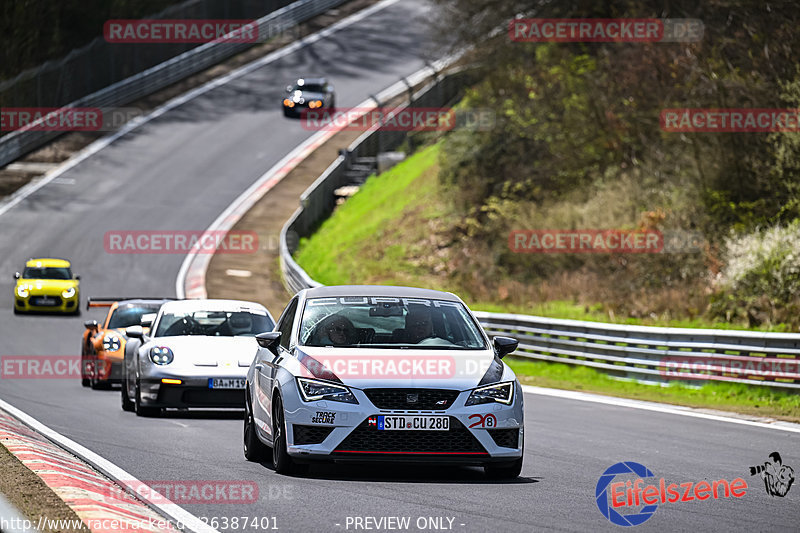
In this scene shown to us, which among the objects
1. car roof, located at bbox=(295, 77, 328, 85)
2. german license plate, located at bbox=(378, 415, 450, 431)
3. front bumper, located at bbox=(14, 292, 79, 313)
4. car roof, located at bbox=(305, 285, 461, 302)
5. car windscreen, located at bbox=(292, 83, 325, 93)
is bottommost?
front bumper, located at bbox=(14, 292, 79, 313)

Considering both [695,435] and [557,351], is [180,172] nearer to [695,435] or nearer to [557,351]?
[557,351]

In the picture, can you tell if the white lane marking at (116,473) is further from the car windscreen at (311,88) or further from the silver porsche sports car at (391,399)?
the car windscreen at (311,88)

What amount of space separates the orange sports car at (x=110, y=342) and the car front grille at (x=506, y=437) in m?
10.8

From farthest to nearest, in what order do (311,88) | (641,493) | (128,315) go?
1. (311,88)
2. (128,315)
3. (641,493)

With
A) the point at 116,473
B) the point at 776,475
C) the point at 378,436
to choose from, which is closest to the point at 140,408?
the point at 116,473

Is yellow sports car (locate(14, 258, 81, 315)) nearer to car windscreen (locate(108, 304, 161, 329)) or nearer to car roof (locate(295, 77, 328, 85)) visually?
car windscreen (locate(108, 304, 161, 329))

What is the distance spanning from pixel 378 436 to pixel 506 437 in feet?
3.27

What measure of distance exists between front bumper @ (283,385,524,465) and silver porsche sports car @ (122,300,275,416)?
226 inches

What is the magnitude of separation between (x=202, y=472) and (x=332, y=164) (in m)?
41.4

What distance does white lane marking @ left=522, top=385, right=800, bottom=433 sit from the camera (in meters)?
15.4

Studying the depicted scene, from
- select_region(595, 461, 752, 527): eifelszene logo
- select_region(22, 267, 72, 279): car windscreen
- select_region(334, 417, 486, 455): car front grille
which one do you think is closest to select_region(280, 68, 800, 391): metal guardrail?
select_region(595, 461, 752, 527): eifelszene logo

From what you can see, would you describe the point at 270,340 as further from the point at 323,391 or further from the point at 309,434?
the point at 309,434

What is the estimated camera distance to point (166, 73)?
6175 centimetres

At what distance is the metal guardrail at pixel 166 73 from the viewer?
51.4 m
